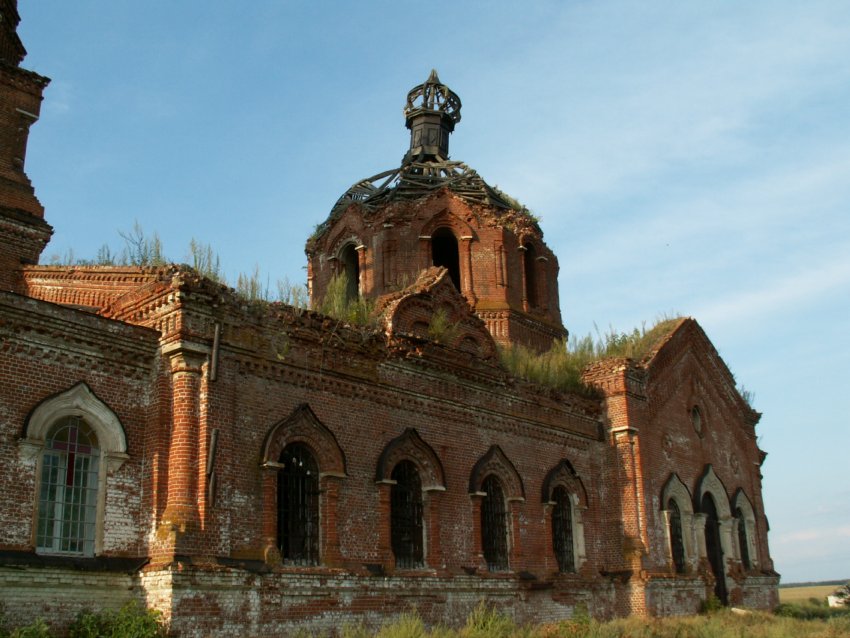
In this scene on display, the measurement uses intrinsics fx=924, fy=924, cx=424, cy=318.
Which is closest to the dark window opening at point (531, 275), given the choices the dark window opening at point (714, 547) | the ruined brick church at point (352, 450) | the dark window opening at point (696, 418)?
the ruined brick church at point (352, 450)

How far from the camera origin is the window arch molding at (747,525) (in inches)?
884

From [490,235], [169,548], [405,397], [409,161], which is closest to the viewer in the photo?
[169,548]

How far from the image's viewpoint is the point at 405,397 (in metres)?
14.9

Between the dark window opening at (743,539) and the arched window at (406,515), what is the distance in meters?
10.9

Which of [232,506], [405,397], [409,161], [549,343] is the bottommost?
[232,506]

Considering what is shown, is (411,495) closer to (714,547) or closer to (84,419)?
(84,419)

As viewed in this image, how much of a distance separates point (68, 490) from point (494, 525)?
25.3 feet

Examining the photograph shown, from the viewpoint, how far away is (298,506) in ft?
42.7

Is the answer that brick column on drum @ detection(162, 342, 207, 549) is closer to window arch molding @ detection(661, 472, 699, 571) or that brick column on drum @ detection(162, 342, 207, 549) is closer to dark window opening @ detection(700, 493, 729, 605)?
window arch molding @ detection(661, 472, 699, 571)

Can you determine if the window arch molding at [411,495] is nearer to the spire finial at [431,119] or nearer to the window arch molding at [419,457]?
the window arch molding at [419,457]

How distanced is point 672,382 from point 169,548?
13.2 meters

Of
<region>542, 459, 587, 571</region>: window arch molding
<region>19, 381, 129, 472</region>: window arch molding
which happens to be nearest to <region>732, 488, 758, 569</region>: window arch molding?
<region>542, 459, 587, 571</region>: window arch molding

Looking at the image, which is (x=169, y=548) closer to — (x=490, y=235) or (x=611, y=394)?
(x=611, y=394)

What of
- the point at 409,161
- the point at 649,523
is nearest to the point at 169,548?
the point at 649,523
